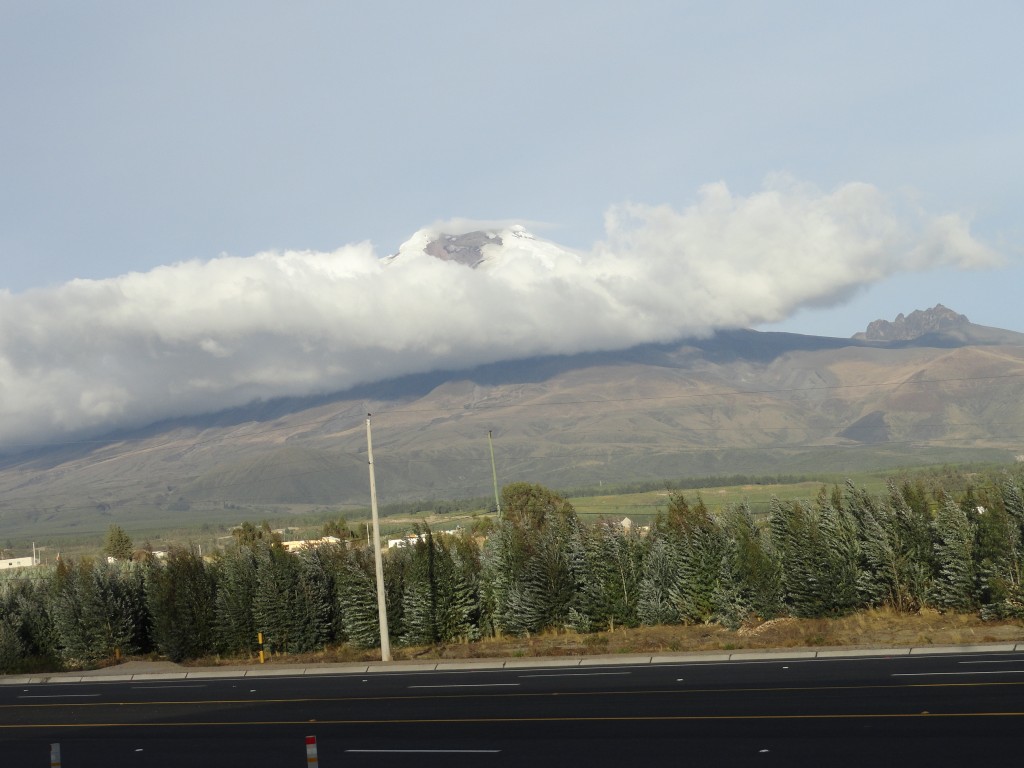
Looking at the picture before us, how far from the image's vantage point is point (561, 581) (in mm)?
39812

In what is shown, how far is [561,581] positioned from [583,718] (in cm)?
1994

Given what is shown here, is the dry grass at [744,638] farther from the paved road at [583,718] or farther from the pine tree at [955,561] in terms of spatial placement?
the paved road at [583,718]

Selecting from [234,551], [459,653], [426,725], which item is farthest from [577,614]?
[426,725]

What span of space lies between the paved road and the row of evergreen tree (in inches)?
344

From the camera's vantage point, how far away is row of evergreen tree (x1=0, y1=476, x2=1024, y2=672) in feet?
116

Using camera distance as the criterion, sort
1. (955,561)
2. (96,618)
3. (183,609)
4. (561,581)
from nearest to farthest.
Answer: (955,561)
(561,581)
(183,609)
(96,618)

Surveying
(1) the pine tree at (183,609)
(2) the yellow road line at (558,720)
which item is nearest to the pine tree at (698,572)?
(1) the pine tree at (183,609)

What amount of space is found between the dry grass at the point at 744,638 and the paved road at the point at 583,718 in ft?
10.3

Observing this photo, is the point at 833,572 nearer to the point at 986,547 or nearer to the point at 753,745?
the point at 986,547

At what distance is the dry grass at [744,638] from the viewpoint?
98.7 ft

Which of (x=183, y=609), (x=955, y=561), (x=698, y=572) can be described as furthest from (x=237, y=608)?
(x=955, y=561)

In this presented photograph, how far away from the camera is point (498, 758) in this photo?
1667 cm

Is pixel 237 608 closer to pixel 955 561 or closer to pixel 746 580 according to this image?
pixel 746 580

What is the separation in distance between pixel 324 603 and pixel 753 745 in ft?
90.4
